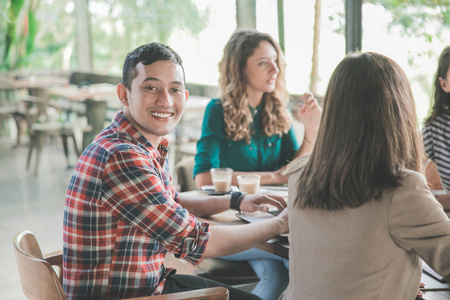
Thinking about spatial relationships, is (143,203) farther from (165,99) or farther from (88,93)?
(88,93)

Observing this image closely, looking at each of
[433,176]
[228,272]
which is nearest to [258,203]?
[228,272]

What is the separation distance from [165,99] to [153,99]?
4cm

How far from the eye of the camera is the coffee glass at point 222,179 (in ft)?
6.81

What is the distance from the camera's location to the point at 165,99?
153cm

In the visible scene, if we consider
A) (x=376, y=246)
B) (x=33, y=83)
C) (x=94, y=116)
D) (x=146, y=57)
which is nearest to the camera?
(x=376, y=246)

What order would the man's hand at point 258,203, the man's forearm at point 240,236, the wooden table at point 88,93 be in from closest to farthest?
the man's forearm at point 240,236, the man's hand at point 258,203, the wooden table at point 88,93

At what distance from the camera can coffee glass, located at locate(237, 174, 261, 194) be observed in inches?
78.9

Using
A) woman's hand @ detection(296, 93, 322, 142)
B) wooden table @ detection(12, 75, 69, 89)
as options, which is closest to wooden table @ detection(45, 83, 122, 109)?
wooden table @ detection(12, 75, 69, 89)

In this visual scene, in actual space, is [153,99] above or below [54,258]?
above

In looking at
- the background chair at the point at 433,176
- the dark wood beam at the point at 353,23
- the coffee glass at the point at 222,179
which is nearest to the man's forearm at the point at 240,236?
the coffee glass at the point at 222,179

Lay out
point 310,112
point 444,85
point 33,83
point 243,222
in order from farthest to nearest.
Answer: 1. point 33,83
2. point 310,112
3. point 444,85
4. point 243,222

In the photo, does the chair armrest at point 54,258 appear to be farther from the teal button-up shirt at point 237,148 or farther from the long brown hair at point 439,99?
the long brown hair at point 439,99

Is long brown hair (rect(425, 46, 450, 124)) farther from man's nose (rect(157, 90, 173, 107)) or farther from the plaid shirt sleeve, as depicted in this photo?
the plaid shirt sleeve

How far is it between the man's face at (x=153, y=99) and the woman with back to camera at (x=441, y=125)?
4.15ft
